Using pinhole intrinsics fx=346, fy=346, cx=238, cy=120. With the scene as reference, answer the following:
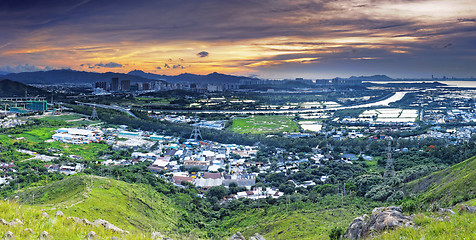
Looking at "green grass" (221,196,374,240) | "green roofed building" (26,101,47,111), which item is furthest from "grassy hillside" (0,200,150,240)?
"green roofed building" (26,101,47,111)

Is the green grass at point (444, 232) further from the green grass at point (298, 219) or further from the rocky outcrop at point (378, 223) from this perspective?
the green grass at point (298, 219)

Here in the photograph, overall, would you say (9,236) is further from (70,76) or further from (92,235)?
(70,76)

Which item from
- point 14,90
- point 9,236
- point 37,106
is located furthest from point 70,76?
point 9,236

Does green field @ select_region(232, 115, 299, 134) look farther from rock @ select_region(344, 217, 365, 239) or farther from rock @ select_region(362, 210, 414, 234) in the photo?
rock @ select_region(362, 210, 414, 234)

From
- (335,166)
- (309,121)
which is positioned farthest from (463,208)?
(309,121)

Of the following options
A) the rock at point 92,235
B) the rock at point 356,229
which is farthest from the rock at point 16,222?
the rock at point 356,229
